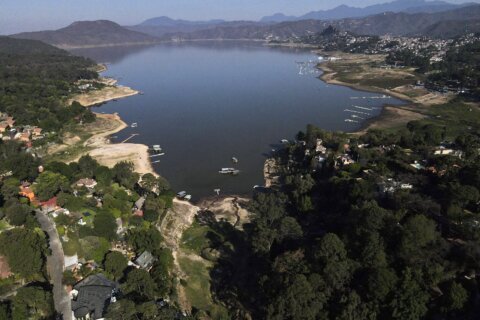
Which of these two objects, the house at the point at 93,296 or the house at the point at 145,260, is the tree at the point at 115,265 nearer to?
the house at the point at 93,296

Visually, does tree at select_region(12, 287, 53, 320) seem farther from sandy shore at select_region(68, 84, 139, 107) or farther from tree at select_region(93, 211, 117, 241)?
sandy shore at select_region(68, 84, 139, 107)

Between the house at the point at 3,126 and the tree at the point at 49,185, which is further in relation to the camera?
the house at the point at 3,126

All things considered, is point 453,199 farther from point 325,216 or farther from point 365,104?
point 365,104

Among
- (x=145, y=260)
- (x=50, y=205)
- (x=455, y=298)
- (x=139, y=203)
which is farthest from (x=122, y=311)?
(x=455, y=298)

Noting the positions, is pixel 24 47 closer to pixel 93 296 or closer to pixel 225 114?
pixel 225 114

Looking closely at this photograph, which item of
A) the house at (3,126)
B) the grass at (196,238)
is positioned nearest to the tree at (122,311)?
the grass at (196,238)

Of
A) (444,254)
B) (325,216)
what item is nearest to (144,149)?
(325,216)

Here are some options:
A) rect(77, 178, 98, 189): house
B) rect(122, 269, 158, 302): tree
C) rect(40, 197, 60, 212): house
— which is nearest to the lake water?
rect(77, 178, 98, 189): house
